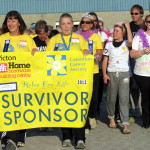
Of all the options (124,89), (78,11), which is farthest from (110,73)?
(78,11)

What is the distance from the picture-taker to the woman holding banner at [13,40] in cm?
484

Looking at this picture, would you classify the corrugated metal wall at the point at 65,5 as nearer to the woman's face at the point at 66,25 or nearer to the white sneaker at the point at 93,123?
the white sneaker at the point at 93,123

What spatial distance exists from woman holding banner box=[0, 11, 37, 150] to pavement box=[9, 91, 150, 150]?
324 millimetres

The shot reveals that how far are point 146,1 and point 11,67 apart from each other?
65.3 ft

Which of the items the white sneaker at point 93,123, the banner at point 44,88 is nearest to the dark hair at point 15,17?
the banner at point 44,88

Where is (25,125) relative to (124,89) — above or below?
below

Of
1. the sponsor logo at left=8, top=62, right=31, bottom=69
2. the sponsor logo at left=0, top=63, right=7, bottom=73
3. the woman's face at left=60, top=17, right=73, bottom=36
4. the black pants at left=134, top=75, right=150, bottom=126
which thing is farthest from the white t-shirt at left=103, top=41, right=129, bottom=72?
the sponsor logo at left=0, top=63, right=7, bottom=73

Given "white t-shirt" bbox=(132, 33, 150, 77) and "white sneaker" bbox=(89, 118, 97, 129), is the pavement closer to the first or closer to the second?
"white sneaker" bbox=(89, 118, 97, 129)

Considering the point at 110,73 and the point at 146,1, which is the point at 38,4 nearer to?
the point at 146,1

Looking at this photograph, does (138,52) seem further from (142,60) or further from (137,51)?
(142,60)

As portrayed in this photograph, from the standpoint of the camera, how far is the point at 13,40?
4.88 metres

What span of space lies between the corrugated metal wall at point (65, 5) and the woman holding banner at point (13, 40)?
18561mm

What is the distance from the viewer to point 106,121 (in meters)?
6.55

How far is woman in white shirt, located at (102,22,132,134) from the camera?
5.68 meters
